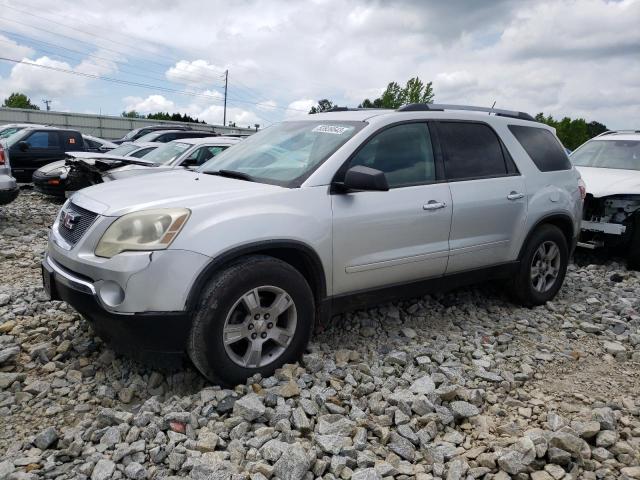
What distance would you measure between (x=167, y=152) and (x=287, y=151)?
6864mm

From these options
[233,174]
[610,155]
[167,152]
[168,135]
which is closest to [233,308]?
[233,174]

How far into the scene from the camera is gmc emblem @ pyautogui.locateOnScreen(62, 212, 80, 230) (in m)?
3.50

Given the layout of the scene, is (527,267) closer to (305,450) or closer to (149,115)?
(305,450)

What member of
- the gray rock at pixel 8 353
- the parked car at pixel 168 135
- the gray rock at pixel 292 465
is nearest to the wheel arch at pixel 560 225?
the gray rock at pixel 292 465

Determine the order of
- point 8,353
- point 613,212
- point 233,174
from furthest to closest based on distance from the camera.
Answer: point 613,212 → point 233,174 → point 8,353

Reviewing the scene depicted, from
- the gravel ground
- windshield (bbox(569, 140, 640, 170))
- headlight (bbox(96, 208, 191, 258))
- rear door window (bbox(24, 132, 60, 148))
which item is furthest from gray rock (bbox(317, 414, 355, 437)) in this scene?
rear door window (bbox(24, 132, 60, 148))

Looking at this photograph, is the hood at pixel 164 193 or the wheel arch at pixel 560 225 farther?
the wheel arch at pixel 560 225

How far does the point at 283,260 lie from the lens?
3617 mm

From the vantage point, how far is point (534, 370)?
12.9 ft

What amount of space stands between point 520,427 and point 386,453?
0.83 meters

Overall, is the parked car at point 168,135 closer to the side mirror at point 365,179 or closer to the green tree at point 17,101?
the side mirror at point 365,179

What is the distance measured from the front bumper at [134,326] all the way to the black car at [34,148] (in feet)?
33.5

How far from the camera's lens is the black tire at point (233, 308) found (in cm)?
316

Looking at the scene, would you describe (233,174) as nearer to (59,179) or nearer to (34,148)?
(59,179)
